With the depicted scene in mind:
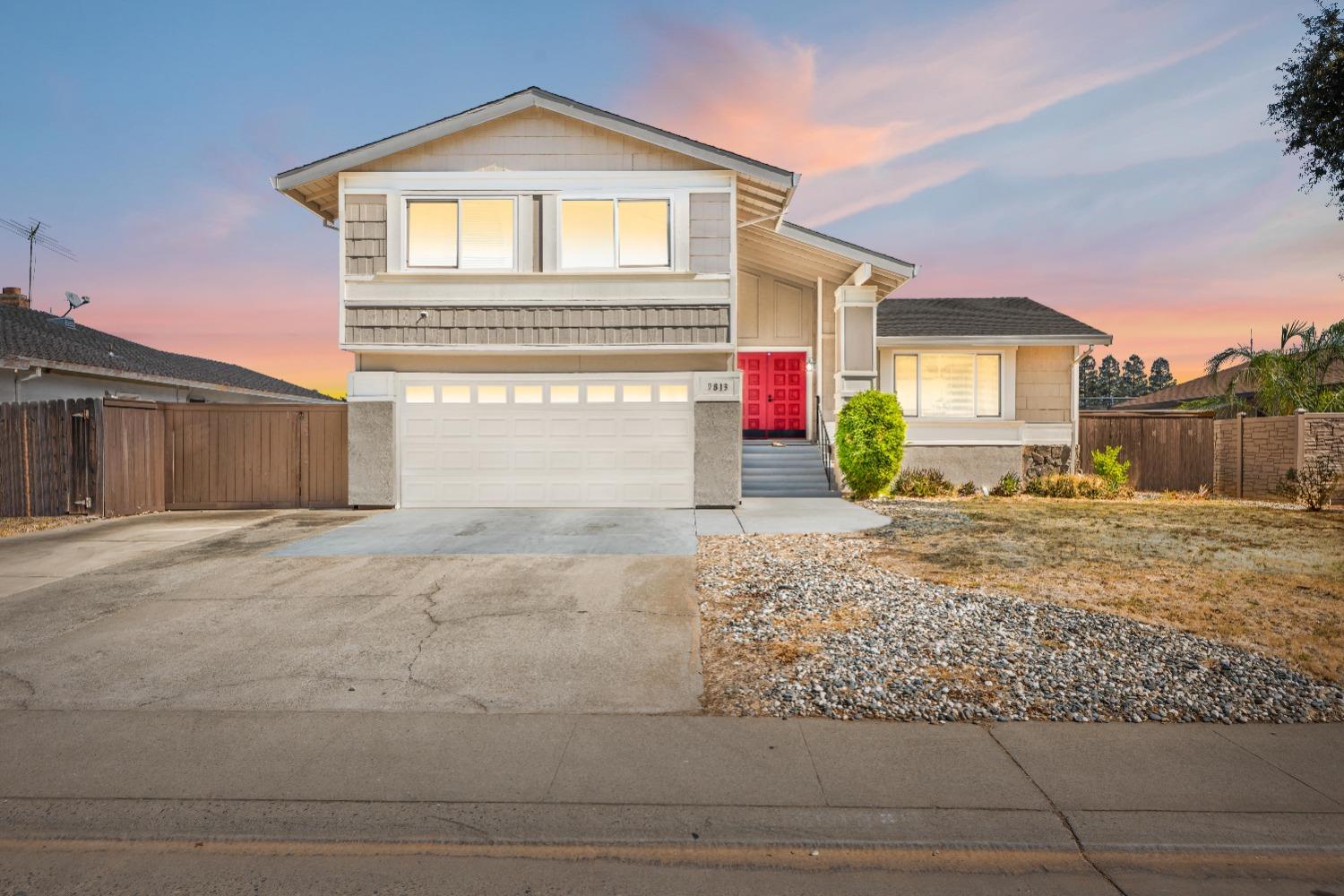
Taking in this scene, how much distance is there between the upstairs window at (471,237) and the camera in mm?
12953

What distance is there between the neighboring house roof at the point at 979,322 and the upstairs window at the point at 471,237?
9009 millimetres

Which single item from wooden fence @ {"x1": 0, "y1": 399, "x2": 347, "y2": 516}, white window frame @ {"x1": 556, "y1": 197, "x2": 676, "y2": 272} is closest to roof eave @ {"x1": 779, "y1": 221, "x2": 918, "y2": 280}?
white window frame @ {"x1": 556, "y1": 197, "x2": 676, "y2": 272}

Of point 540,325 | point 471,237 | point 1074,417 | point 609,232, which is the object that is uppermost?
point 609,232

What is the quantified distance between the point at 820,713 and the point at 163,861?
3369 millimetres

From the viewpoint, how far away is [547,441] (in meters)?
13.1

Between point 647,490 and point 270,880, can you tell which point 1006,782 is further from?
point 647,490

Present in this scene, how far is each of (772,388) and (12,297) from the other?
2342 centimetres

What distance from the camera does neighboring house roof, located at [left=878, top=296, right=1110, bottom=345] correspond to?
55.2ft

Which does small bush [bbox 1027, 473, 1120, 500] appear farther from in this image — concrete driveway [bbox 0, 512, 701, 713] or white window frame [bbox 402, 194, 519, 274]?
white window frame [bbox 402, 194, 519, 274]

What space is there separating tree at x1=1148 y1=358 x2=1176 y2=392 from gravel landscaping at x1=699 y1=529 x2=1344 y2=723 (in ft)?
287

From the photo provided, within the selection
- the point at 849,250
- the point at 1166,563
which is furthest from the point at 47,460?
the point at 1166,563

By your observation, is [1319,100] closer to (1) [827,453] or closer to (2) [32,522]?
(1) [827,453]

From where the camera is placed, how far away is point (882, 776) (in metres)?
3.66

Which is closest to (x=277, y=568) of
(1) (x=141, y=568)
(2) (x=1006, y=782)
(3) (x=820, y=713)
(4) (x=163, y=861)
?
(1) (x=141, y=568)
